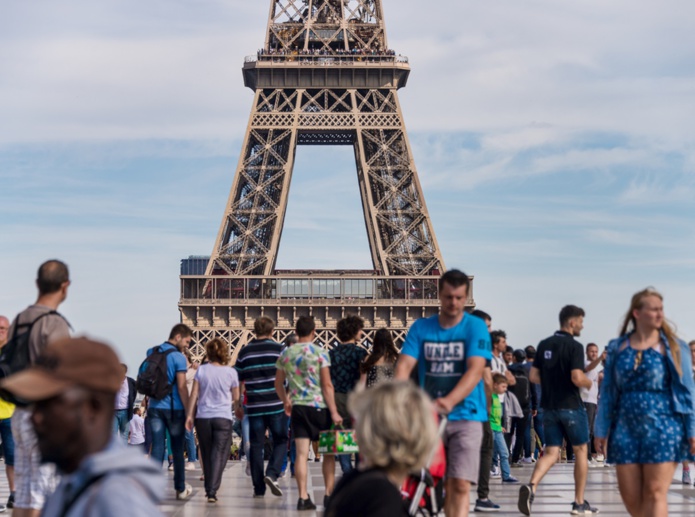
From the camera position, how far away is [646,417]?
30.1ft

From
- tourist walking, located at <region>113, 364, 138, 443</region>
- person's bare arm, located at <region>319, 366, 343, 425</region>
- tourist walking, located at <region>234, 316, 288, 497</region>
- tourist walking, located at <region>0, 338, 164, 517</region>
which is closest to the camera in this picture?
tourist walking, located at <region>0, 338, 164, 517</region>

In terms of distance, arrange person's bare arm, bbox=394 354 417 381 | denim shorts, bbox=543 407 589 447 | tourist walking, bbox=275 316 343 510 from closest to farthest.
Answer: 1. person's bare arm, bbox=394 354 417 381
2. denim shorts, bbox=543 407 589 447
3. tourist walking, bbox=275 316 343 510

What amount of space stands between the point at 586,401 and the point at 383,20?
173 ft

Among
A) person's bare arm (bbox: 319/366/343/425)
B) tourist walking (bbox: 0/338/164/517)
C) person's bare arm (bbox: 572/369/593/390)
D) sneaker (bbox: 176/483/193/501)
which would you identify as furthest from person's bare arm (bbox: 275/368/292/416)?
tourist walking (bbox: 0/338/164/517)

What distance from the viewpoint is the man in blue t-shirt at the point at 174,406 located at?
1482cm

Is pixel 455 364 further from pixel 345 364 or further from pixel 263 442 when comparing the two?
pixel 263 442

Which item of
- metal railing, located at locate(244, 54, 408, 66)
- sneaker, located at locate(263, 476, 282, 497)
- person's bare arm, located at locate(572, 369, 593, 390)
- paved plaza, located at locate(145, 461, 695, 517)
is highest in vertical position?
metal railing, located at locate(244, 54, 408, 66)

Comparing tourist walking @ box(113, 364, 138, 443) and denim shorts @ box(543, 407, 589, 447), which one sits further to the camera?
tourist walking @ box(113, 364, 138, 443)

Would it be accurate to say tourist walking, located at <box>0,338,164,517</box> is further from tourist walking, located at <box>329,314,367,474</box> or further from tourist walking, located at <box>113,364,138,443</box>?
tourist walking, located at <box>113,364,138,443</box>

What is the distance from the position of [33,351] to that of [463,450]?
3.14m

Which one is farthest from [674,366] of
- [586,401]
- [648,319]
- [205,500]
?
[586,401]

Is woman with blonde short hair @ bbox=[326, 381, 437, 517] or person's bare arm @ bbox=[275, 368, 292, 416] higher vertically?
person's bare arm @ bbox=[275, 368, 292, 416]

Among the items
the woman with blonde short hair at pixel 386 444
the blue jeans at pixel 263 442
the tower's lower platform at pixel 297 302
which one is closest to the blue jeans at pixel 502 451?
the blue jeans at pixel 263 442

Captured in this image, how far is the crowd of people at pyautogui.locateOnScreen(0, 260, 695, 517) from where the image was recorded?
3.64 meters
